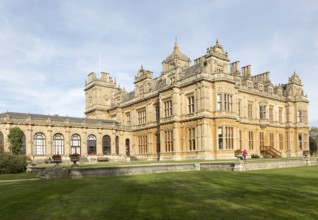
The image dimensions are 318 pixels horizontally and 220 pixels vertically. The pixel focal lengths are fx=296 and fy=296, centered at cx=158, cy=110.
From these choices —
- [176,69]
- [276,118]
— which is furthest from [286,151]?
[176,69]

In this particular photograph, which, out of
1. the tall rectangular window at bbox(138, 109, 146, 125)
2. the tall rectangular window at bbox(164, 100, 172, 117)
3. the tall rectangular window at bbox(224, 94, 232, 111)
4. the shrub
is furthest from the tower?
the shrub

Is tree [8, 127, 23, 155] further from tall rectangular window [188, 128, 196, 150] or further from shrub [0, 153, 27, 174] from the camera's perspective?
tall rectangular window [188, 128, 196, 150]

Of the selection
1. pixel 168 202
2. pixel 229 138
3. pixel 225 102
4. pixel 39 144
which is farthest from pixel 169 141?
pixel 168 202

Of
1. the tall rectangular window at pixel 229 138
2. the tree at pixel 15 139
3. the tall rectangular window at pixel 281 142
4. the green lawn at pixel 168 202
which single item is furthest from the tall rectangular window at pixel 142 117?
the green lawn at pixel 168 202

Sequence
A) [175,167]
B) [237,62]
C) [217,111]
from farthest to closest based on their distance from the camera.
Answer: [237,62] → [217,111] → [175,167]

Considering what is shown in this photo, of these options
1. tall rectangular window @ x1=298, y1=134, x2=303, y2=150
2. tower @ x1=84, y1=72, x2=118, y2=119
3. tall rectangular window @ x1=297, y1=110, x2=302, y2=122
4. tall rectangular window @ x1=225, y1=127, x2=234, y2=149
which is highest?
tower @ x1=84, y1=72, x2=118, y2=119

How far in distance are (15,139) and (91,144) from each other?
11.6 meters

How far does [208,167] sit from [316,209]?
50.9 feet

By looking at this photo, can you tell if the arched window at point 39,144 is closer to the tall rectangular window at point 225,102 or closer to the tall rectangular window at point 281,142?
the tall rectangular window at point 225,102

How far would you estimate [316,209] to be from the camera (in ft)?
27.4

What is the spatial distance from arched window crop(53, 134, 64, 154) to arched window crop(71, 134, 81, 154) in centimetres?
156

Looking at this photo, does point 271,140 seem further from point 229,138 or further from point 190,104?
point 190,104

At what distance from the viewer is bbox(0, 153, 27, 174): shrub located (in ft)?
83.4

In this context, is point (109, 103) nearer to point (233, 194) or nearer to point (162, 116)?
point (162, 116)
